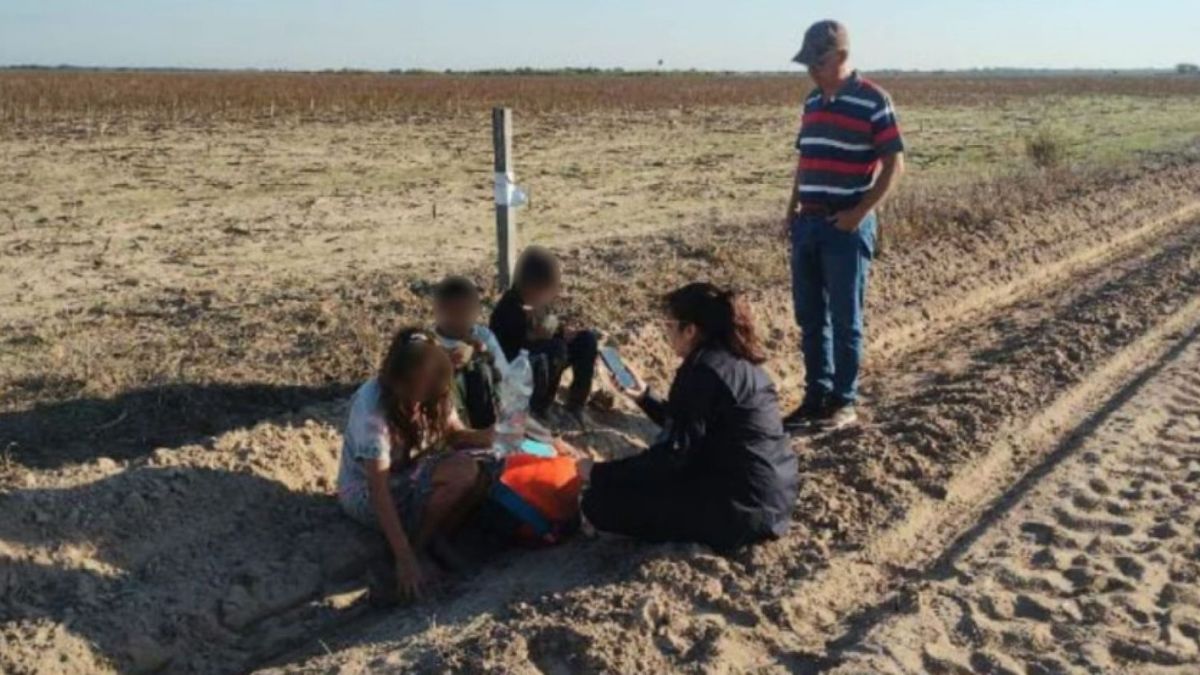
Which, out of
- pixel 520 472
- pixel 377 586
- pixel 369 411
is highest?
pixel 369 411

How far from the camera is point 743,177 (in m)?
18.8

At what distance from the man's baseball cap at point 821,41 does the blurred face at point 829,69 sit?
2 centimetres

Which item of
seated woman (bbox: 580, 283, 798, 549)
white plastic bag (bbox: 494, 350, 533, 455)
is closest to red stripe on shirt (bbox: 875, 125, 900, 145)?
seated woman (bbox: 580, 283, 798, 549)

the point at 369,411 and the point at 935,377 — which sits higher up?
the point at 369,411

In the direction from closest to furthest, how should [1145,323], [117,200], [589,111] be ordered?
[1145,323], [117,200], [589,111]

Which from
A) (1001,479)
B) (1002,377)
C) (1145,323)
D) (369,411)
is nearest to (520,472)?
(369,411)

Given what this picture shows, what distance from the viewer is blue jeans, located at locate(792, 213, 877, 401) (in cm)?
599

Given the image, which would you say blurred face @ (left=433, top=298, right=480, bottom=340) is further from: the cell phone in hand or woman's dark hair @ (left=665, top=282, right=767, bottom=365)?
woman's dark hair @ (left=665, top=282, right=767, bottom=365)

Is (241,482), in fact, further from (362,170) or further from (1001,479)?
(362,170)

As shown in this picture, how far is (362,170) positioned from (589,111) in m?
20.9

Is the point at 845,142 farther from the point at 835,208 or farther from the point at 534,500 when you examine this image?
the point at 534,500

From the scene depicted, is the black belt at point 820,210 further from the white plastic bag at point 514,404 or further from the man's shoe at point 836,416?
the white plastic bag at point 514,404

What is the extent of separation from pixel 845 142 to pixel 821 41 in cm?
52

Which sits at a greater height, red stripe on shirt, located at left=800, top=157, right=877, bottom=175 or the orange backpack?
red stripe on shirt, located at left=800, top=157, right=877, bottom=175
